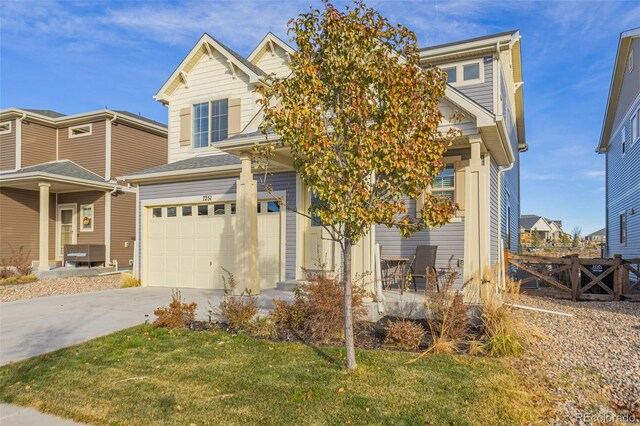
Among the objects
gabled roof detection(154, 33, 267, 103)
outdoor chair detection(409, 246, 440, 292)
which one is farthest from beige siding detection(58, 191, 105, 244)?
outdoor chair detection(409, 246, 440, 292)

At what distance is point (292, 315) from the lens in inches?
244

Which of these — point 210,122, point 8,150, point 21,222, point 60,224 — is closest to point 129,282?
point 210,122

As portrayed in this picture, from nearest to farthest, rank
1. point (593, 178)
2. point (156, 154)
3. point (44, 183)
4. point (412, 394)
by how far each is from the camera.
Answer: point (412, 394) < point (44, 183) < point (156, 154) < point (593, 178)

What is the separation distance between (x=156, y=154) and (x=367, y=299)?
14070 millimetres

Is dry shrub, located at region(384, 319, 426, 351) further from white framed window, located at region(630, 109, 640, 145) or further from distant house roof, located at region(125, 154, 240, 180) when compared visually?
white framed window, located at region(630, 109, 640, 145)

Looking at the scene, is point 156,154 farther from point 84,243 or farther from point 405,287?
point 405,287

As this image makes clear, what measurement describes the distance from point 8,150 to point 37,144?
105cm

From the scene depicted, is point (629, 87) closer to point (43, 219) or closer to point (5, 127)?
point (43, 219)

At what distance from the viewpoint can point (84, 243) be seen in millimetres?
16312

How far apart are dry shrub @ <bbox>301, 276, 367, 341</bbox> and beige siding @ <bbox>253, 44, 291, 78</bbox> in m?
8.33

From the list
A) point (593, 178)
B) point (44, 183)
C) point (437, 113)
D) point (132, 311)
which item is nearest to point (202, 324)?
point (132, 311)

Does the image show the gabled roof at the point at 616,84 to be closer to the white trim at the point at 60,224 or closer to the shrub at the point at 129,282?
the shrub at the point at 129,282

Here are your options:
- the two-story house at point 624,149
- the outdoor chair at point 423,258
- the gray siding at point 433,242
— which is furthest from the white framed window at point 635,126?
the outdoor chair at point 423,258

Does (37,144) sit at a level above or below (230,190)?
above
